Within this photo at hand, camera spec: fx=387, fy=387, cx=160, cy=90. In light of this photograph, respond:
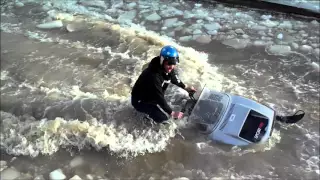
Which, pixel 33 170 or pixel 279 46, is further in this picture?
pixel 279 46

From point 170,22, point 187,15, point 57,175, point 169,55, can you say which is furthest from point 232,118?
point 187,15

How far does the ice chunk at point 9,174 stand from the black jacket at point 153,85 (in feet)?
4.65

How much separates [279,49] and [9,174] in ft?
13.4

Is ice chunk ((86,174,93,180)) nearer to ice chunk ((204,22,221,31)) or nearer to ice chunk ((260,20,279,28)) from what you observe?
ice chunk ((204,22,221,31))

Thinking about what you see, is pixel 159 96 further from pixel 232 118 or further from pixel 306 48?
pixel 306 48

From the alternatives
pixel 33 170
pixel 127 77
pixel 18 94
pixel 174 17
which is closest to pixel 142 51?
pixel 127 77

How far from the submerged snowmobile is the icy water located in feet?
0.53

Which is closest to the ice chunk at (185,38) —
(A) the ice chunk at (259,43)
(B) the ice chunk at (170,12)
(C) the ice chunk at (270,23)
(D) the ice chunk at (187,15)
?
(D) the ice chunk at (187,15)

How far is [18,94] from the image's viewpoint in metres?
4.97

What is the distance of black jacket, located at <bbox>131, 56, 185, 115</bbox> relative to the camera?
379cm

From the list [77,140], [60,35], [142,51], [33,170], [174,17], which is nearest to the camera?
[33,170]

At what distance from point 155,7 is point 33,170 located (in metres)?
4.23

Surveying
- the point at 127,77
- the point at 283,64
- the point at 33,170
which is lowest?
the point at 33,170

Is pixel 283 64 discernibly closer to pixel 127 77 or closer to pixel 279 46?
pixel 279 46
